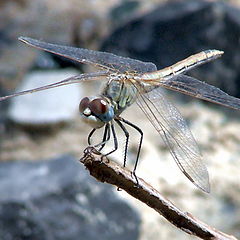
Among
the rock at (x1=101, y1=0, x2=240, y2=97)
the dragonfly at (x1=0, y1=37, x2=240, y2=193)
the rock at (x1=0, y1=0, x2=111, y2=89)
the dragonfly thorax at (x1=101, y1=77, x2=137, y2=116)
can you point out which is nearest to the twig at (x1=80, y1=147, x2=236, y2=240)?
the dragonfly at (x1=0, y1=37, x2=240, y2=193)

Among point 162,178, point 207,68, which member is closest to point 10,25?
point 207,68

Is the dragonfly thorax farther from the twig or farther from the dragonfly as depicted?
the twig

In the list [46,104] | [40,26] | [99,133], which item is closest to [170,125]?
[99,133]

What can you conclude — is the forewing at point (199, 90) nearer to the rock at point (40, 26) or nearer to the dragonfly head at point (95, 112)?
the dragonfly head at point (95, 112)

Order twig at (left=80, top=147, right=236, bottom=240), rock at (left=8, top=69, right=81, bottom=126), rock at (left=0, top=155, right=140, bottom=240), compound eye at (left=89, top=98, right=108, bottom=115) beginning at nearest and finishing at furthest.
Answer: twig at (left=80, top=147, right=236, bottom=240), compound eye at (left=89, top=98, right=108, bottom=115), rock at (left=0, top=155, right=140, bottom=240), rock at (left=8, top=69, right=81, bottom=126)

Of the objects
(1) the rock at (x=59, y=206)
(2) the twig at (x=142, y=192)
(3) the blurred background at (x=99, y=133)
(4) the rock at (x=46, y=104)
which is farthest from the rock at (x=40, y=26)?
(2) the twig at (x=142, y=192)

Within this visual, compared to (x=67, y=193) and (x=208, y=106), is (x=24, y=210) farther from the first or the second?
(x=208, y=106)
